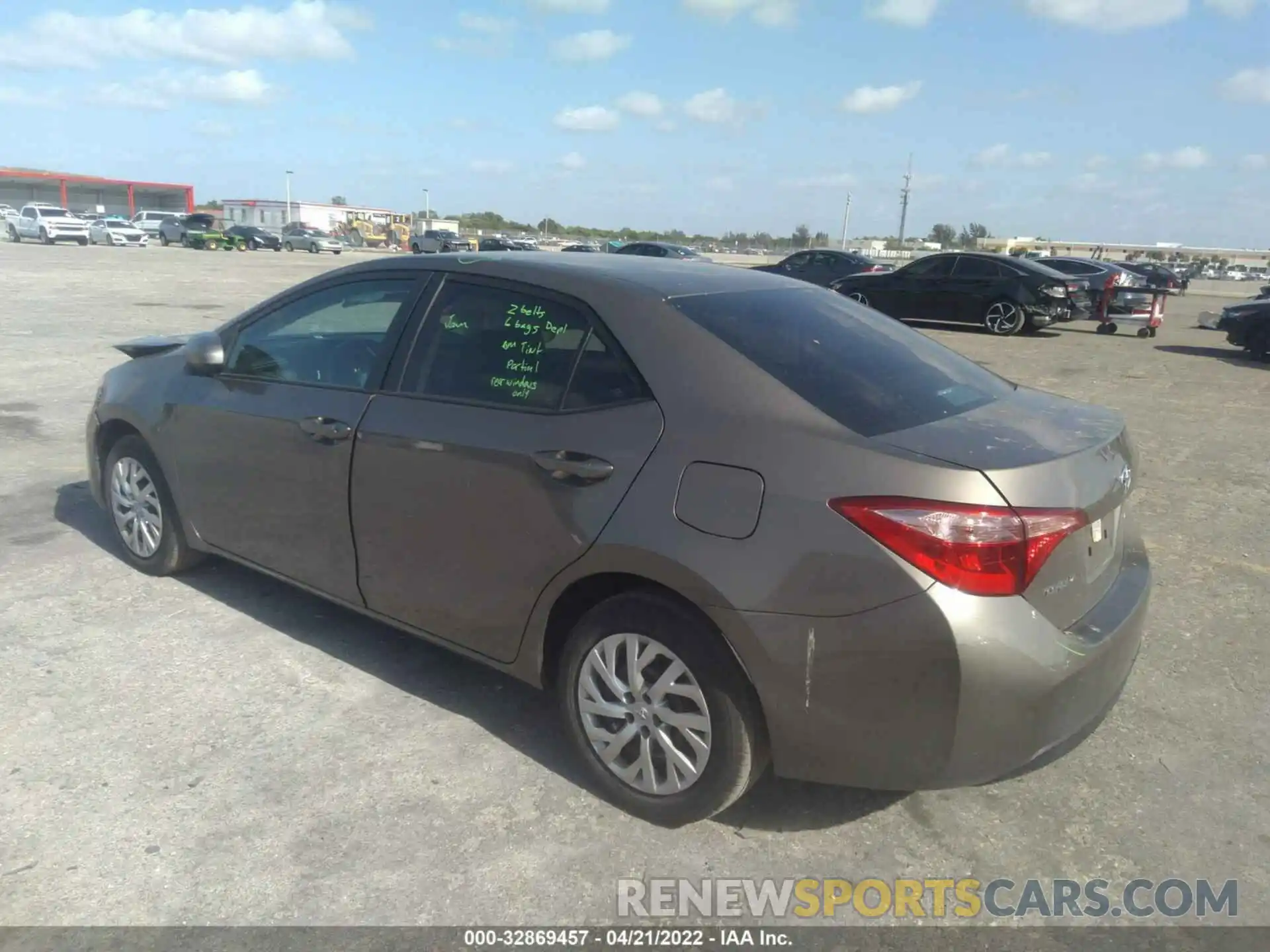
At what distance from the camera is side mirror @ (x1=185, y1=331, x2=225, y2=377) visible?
421 cm

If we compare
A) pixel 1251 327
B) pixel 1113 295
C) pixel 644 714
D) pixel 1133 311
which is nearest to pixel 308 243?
pixel 1113 295

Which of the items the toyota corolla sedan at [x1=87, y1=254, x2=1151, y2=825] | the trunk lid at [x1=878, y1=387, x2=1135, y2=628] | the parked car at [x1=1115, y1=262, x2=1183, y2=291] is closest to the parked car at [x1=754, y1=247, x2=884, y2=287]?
the parked car at [x1=1115, y1=262, x2=1183, y2=291]

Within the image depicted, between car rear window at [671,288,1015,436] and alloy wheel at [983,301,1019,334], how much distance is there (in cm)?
1592

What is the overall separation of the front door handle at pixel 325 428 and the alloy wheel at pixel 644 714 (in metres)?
1.32

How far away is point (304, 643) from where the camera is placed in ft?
13.4

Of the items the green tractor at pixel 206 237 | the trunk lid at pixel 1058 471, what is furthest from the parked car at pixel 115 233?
the trunk lid at pixel 1058 471

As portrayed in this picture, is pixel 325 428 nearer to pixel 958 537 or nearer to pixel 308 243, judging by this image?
pixel 958 537

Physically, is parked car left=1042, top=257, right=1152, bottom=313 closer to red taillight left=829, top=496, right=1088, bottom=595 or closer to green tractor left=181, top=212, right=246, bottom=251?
red taillight left=829, top=496, right=1088, bottom=595

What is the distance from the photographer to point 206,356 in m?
4.21

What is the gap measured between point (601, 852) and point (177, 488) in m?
2.76

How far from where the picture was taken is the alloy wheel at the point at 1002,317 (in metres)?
18.2

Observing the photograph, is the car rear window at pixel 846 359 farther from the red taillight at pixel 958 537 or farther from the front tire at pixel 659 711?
the front tire at pixel 659 711

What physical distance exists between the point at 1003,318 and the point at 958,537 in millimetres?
17490

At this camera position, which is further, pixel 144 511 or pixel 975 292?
pixel 975 292
